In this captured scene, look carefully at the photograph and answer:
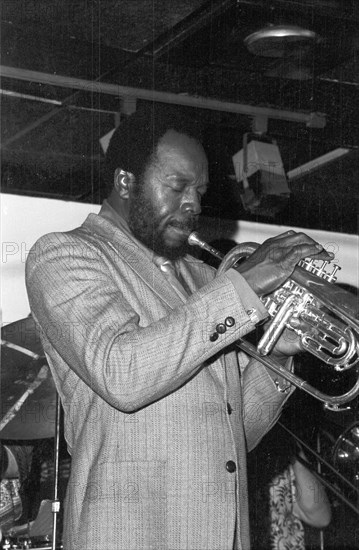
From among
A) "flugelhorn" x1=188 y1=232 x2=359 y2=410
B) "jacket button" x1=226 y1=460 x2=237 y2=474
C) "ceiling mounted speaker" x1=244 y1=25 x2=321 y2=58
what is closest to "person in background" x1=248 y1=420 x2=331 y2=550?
"flugelhorn" x1=188 y1=232 x2=359 y2=410

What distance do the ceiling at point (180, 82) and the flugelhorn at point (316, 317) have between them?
1.45m

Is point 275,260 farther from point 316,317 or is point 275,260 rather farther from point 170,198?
point 170,198

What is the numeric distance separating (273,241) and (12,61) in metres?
2.02

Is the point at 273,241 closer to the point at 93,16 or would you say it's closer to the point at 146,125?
the point at 146,125

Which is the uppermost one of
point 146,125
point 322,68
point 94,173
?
point 322,68

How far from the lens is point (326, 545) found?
5457mm

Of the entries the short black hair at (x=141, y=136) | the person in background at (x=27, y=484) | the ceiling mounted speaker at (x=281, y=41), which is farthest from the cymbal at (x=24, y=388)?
the ceiling mounted speaker at (x=281, y=41)

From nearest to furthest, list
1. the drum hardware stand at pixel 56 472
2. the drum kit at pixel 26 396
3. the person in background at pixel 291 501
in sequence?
1. the drum hardware stand at pixel 56 472
2. the drum kit at pixel 26 396
3. the person in background at pixel 291 501

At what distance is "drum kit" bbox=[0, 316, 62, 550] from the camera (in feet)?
10.4

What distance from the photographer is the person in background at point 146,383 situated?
6.22 feet

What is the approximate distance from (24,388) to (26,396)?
0.11 feet

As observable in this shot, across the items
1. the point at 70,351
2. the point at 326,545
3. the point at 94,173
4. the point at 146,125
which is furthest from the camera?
the point at 326,545

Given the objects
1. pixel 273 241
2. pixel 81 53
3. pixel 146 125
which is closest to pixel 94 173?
pixel 81 53

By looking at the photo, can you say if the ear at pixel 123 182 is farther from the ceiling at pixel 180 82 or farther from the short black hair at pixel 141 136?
the ceiling at pixel 180 82
